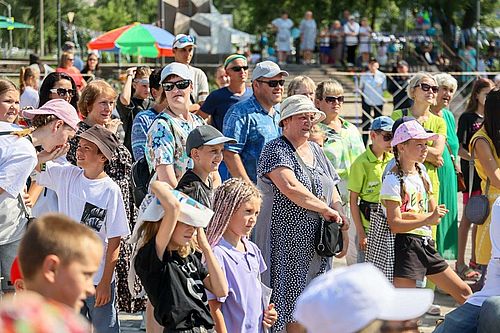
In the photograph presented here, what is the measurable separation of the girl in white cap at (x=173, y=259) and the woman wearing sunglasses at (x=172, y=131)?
3.73ft

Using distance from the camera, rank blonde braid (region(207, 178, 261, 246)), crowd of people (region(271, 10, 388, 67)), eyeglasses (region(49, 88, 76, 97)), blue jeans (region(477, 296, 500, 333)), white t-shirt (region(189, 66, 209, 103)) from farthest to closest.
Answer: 1. crowd of people (region(271, 10, 388, 67))
2. white t-shirt (region(189, 66, 209, 103))
3. eyeglasses (region(49, 88, 76, 97))
4. blonde braid (region(207, 178, 261, 246))
5. blue jeans (region(477, 296, 500, 333))

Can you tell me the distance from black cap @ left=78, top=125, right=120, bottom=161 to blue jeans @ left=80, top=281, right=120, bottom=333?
2.54 feet

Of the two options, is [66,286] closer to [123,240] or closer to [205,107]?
[123,240]

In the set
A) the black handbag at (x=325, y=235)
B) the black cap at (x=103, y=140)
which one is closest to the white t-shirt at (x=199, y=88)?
the black handbag at (x=325, y=235)

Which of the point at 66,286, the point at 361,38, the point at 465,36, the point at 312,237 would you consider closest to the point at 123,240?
the point at 312,237

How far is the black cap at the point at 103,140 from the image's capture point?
5.98 meters

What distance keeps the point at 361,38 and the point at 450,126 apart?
2544 cm

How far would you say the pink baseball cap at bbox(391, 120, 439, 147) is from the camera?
7148mm

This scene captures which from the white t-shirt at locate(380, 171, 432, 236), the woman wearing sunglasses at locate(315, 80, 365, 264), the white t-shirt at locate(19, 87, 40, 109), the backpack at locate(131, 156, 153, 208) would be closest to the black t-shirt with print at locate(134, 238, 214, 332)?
the backpack at locate(131, 156, 153, 208)

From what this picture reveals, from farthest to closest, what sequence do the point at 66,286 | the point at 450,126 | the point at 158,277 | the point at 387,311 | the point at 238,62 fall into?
the point at 450,126, the point at 238,62, the point at 158,277, the point at 66,286, the point at 387,311

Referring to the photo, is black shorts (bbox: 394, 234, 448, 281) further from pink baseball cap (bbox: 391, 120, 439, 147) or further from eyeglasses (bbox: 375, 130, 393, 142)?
eyeglasses (bbox: 375, 130, 393, 142)

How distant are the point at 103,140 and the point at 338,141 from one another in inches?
107

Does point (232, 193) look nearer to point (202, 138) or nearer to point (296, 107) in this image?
point (202, 138)

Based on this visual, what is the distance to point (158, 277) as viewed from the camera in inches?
208
